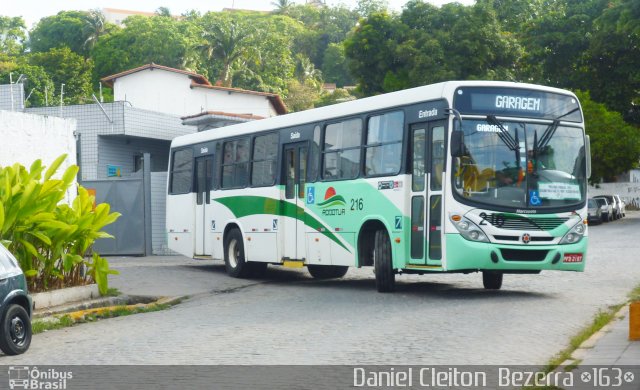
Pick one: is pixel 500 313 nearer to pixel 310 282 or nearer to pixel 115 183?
pixel 310 282

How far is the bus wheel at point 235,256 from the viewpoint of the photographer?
70.4ft

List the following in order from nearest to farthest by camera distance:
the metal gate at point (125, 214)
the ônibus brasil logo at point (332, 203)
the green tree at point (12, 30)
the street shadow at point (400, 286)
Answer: the street shadow at point (400, 286) → the ônibus brasil logo at point (332, 203) → the metal gate at point (125, 214) → the green tree at point (12, 30)

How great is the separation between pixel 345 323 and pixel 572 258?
4.35 metres

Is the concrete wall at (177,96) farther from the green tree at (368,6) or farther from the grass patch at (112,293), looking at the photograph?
the green tree at (368,6)

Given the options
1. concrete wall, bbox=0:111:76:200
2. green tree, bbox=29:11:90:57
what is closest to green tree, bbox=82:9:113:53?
green tree, bbox=29:11:90:57

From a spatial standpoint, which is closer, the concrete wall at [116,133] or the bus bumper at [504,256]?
the bus bumper at [504,256]

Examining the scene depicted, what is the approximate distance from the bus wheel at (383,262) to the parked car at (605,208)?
3654cm

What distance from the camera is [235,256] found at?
2188 centimetres

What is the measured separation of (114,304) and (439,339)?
660cm

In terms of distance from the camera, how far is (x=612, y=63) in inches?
2290

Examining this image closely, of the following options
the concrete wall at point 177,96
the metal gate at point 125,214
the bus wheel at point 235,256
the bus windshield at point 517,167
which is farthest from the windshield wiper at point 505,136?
the concrete wall at point 177,96

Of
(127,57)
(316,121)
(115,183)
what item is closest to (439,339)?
(316,121)

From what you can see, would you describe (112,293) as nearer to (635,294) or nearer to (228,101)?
(635,294)

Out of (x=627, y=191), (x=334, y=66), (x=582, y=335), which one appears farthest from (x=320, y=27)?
(x=582, y=335)
